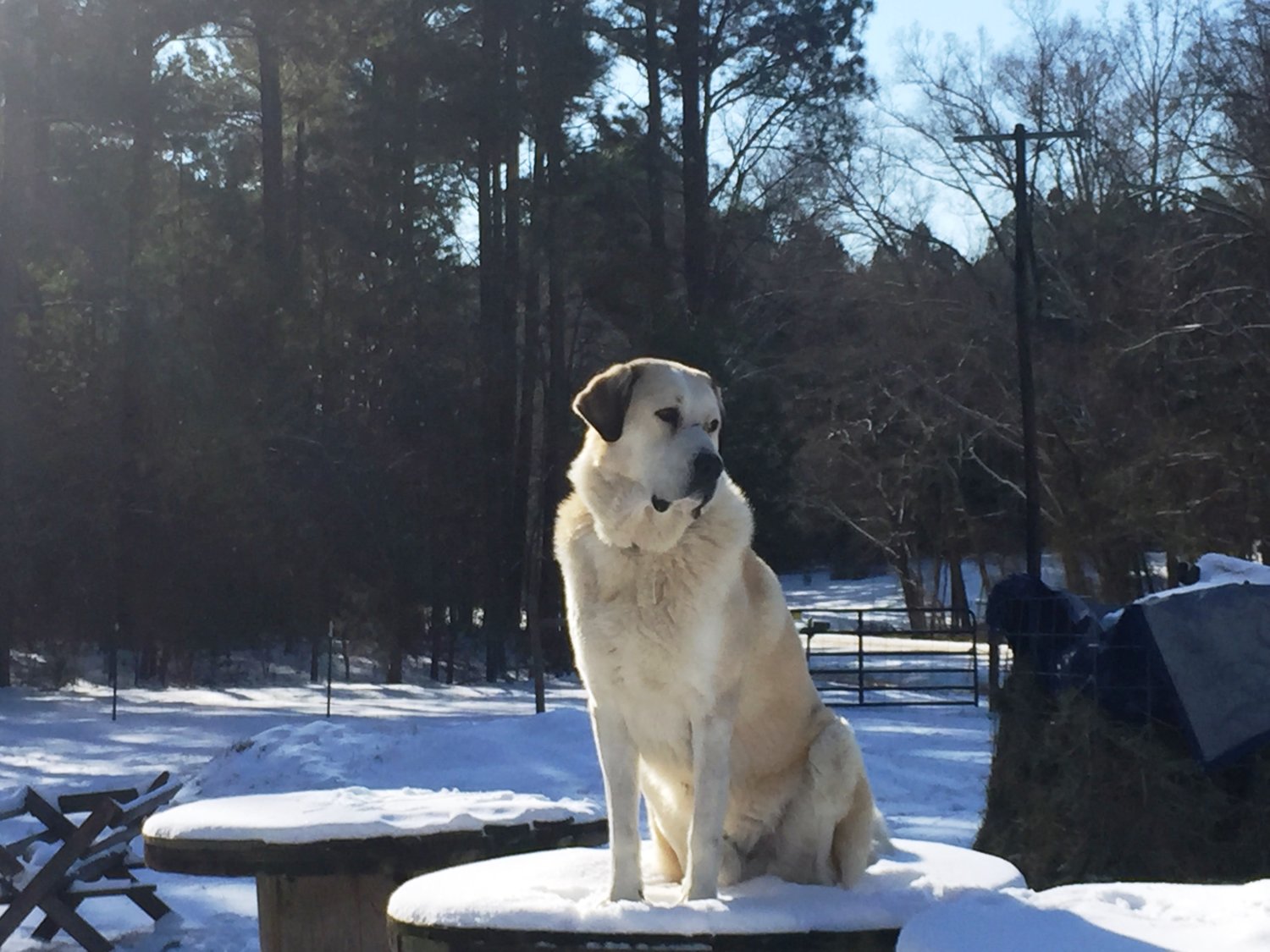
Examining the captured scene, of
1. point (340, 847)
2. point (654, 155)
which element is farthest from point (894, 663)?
point (340, 847)

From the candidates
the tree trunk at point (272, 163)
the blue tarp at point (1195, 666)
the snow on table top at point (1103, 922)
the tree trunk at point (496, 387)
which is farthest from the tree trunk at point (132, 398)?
the snow on table top at point (1103, 922)

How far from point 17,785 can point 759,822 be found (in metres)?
10.5

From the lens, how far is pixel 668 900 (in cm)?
380

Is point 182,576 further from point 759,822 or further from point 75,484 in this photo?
point 759,822

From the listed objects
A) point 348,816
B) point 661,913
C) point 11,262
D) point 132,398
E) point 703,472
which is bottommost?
point 348,816

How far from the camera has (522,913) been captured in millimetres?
3523

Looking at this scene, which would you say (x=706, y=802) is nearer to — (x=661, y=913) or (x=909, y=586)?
(x=661, y=913)

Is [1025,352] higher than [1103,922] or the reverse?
higher

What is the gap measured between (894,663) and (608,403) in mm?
23658

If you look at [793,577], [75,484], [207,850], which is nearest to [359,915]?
[207,850]

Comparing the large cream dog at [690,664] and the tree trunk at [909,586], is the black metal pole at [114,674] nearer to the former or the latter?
the large cream dog at [690,664]

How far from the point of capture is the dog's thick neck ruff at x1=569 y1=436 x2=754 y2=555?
149 inches

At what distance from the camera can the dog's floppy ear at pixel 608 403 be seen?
3.80 meters

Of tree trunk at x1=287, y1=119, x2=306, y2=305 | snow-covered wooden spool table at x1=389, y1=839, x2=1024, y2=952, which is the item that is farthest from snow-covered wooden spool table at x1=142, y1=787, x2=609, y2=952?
tree trunk at x1=287, y1=119, x2=306, y2=305
